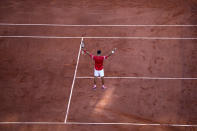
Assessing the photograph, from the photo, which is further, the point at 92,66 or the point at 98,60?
the point at 92,66

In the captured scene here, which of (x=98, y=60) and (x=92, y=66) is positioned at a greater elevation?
(x=98, y=60)

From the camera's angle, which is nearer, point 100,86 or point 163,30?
point 100,86

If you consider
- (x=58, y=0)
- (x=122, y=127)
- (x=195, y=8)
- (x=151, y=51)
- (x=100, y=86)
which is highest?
(x=58, y=0)

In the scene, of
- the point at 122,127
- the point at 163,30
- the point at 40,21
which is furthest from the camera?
the point at 40,21

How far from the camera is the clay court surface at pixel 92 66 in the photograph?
1007cm

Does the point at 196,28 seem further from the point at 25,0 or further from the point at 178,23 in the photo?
the point at 25,0

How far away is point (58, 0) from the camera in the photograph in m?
16.9

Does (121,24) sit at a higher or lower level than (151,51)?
higher

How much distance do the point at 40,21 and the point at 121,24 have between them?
4.37 metres

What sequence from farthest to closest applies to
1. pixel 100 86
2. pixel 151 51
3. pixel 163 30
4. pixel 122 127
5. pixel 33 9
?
pixel 33 9
pixel 163 30
pixel 151 51
pixel 100 86
pixel 122 127

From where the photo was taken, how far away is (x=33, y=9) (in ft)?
53.0

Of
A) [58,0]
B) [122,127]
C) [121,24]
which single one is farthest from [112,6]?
[122,127]

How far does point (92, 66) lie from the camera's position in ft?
40.3

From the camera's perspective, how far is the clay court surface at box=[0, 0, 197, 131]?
33.0 feet
